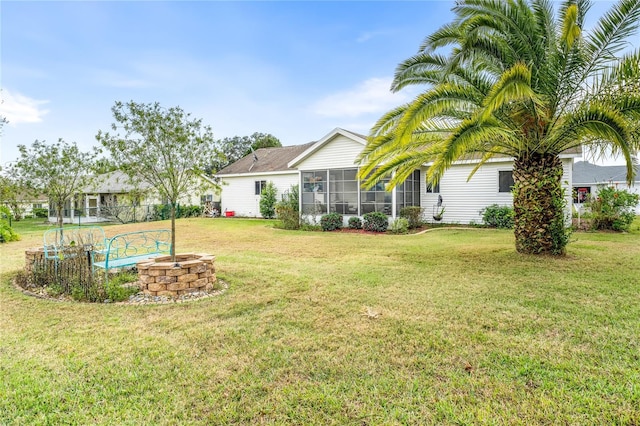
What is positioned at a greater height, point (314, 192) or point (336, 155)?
point (336, 155)

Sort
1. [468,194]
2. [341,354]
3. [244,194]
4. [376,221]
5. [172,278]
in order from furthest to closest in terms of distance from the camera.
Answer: [244,194] → [468,194] → [376,221] → [172,278] → [341,354]

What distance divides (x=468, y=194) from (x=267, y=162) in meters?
14.6

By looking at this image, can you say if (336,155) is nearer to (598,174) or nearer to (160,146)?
(160,146)

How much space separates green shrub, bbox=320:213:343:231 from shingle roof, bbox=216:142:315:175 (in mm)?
7434

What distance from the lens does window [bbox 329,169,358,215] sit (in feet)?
56.9

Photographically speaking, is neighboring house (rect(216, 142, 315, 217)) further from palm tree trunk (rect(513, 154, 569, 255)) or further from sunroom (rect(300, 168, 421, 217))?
palm tree trunk (rect(513, 154, 569, 255))

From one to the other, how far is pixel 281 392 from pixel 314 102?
756 inches

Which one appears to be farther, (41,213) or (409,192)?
(41,213)

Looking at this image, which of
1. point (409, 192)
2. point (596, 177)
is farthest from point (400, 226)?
point (596, 177)

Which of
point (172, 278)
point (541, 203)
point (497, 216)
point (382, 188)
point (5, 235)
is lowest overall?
point (172, 278)

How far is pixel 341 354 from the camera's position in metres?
3.60

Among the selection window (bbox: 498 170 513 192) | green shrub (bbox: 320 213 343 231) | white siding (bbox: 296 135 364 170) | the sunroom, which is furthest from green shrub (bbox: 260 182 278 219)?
window (bbox: 498 170 513 192)

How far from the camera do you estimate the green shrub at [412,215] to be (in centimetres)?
1636

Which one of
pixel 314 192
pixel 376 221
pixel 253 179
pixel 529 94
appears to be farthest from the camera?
pixel 253 179
